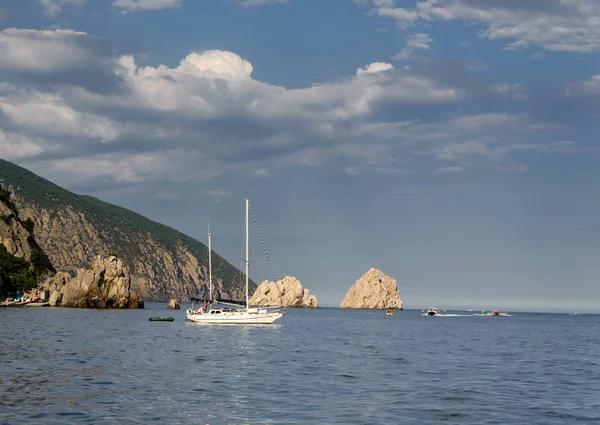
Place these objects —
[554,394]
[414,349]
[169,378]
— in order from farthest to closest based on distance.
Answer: [414,349] → [169,378] → [554,394]

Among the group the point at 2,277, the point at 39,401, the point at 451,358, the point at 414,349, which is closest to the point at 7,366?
the point at 39,401

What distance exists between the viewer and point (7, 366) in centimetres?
4659

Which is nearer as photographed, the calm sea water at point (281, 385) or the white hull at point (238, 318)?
the calm sea water at point (281, 385)

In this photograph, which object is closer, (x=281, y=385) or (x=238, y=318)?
(x=281, y=385)

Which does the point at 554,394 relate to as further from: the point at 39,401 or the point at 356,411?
the point at 39,401

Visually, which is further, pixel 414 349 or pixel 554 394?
pixel 414 349

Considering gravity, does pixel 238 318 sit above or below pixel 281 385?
above

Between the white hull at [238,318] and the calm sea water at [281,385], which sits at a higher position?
the white hull at [238,318]

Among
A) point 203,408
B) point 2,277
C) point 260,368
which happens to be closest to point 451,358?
point 260,368

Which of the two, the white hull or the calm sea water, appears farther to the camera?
the white hull

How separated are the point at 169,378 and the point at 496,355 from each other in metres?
41.0

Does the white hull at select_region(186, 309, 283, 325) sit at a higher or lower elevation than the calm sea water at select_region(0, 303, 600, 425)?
higher

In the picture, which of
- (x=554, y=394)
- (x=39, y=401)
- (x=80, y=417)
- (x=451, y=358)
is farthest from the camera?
(x=451, y=358)

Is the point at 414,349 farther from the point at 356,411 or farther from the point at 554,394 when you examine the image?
the point at 356,411
